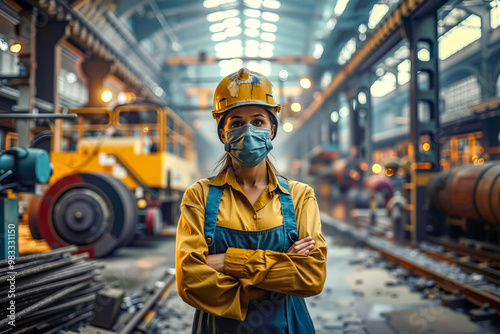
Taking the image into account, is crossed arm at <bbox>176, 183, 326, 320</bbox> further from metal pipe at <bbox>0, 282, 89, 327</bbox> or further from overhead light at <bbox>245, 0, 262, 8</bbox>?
overhead light at <bbox>245, 0, 262, 8</bbox>

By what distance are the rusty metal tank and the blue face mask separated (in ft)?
17.5

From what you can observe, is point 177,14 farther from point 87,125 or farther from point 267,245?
point 267,245

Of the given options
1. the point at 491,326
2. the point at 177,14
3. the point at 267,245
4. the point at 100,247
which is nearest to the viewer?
the point at 267,245

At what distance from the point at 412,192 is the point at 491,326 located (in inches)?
184

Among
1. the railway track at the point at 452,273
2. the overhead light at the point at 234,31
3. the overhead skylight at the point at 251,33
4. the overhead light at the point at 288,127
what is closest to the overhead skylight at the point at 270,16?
the overhead skylight at the point at 251,33

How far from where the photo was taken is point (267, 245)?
5.40 ft

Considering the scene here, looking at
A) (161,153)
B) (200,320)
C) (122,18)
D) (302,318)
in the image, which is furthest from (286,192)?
(122,18)

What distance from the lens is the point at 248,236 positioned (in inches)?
64.9

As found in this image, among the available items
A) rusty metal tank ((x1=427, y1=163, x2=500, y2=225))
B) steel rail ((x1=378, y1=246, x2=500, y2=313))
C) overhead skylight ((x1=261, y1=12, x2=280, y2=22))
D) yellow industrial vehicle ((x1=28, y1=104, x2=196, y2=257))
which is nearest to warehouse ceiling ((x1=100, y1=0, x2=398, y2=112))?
overhead skylight ((x1=261, y1=12, x2=280, y2=22))

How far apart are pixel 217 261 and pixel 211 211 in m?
0.23

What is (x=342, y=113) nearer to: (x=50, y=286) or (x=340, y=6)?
(x=340, y=6)

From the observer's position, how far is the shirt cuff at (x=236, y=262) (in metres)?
1.54

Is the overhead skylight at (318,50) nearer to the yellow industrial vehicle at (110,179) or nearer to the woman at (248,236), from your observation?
the yellow industrial vehicle at (110,179)

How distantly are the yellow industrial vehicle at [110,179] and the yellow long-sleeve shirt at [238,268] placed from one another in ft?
16.1
